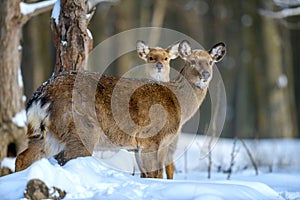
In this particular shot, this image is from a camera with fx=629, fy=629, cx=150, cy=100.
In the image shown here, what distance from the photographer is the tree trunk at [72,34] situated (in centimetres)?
896

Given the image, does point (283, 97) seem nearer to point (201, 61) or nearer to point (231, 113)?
point (201, 61)

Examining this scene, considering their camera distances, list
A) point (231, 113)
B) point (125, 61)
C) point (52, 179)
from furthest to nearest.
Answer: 1. point (231, 113)
2. point (125, 61)
3. point (52, 179)

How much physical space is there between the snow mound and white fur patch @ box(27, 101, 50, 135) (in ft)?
3.59

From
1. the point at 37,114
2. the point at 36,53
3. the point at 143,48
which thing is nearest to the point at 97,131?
the point at 37,114

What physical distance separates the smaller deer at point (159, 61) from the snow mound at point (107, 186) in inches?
183

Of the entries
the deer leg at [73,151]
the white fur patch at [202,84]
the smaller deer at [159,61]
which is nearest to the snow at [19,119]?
the smaller deer at [159,61]

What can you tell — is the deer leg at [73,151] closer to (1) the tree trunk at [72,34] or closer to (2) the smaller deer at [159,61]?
(1) the tree trunk at [72,34]

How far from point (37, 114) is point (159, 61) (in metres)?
3.99

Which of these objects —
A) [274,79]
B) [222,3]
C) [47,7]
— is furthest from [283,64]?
[47,7]

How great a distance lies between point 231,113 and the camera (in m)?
37.6

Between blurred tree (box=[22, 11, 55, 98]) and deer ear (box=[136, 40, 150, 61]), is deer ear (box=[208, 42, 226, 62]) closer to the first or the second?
deer ear (box=[136, 40, 150, 61])

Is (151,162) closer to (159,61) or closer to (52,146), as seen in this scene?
(52,146)

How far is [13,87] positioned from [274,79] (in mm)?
11897

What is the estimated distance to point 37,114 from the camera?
713 cm
